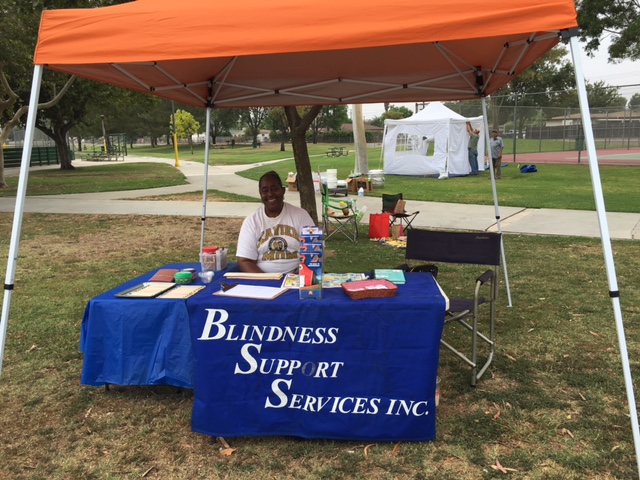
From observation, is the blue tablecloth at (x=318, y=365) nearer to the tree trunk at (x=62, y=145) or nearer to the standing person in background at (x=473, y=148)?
the standing person in background at (x=473, y=148)

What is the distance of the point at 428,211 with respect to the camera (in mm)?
11094

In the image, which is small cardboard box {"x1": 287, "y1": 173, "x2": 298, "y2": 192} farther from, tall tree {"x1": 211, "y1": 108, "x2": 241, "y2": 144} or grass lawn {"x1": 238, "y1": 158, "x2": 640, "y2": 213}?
tall tree {"x1": 211, "y1": 108, "x2": 241, "y2": 144}

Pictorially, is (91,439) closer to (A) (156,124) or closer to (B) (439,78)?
(B) (439,78)

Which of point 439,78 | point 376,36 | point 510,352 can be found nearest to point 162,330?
point 376,36

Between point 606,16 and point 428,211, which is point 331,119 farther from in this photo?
point 428,211

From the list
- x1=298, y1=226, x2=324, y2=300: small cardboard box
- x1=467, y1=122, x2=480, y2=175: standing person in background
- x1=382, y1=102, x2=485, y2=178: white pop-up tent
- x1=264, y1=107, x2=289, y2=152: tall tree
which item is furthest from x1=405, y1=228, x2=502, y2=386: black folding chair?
x1=264, y1=107, x2=289, y2=152: tall tree

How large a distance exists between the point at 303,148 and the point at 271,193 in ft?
Answer: 12.3

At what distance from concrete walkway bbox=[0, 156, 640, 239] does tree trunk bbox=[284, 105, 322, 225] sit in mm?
2752

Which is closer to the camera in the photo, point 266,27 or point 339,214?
point 266,27

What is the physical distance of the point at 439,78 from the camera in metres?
4.66

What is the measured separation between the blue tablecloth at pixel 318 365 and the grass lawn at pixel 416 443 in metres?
0.13

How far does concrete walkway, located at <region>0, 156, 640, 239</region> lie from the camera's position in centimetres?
896

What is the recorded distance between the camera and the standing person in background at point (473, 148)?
66.9 feet

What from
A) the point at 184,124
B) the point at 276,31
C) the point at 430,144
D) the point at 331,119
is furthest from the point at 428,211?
the point at 331,119
